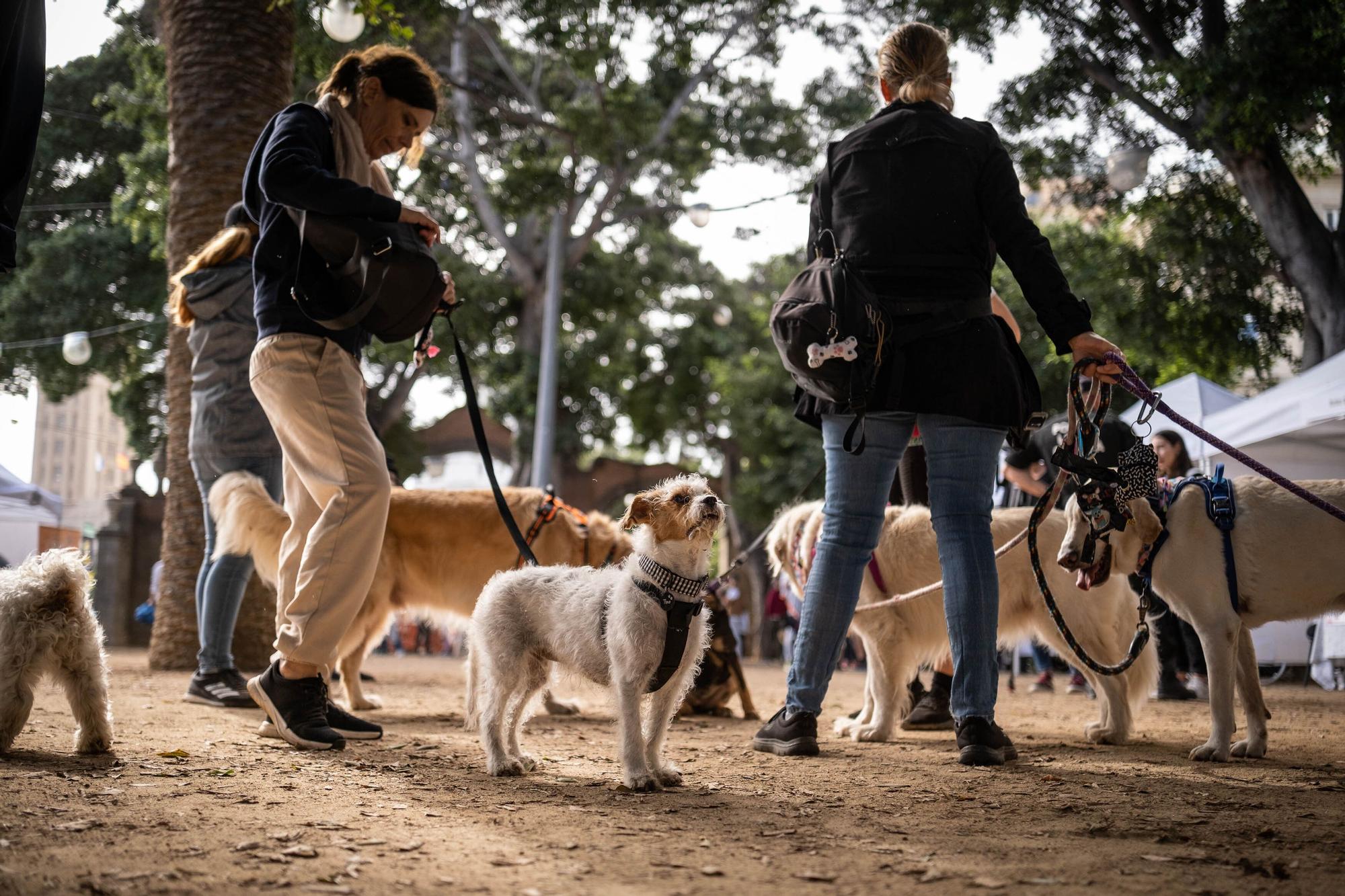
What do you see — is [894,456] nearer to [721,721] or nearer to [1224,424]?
[721,721]

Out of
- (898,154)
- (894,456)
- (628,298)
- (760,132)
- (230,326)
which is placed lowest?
(894,456)

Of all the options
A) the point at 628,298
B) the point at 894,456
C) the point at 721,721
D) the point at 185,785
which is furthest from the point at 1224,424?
the point at 628,298

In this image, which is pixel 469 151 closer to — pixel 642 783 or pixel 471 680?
pixel 471 680

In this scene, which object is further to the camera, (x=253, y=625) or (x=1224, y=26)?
(x=1224, y=26)

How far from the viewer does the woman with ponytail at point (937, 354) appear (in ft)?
12.9

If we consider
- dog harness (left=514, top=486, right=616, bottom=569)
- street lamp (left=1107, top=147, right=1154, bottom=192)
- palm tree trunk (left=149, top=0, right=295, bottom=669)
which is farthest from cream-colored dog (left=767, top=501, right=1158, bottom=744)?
street lamp (left=1107, top=147, right=1154, bottom=192)

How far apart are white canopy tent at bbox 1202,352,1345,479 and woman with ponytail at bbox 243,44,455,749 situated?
7814 mm

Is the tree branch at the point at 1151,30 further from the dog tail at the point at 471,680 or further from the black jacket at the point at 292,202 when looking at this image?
the dog tail at the point at 471,680

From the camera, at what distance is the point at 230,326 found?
584cm

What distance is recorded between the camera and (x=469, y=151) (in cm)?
2202

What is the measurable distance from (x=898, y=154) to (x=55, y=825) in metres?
3.39

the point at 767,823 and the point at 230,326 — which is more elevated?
the point at 230,326

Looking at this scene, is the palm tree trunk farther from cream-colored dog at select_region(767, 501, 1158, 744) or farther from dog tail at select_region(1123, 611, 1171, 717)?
dog tail at select_region(1123, 611, 1171, 717)

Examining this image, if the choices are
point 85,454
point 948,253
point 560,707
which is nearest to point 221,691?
point 560,707
